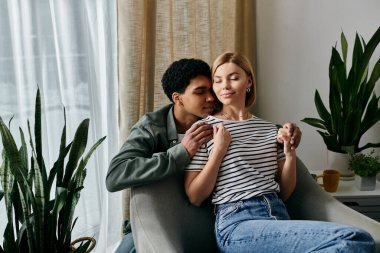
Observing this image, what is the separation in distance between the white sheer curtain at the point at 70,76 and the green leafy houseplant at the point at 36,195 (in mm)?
458

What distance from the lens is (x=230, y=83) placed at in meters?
1.52

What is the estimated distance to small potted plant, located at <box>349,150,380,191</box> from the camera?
2.00 m

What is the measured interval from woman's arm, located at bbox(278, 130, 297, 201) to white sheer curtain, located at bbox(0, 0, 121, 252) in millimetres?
872

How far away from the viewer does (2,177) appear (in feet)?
4.31

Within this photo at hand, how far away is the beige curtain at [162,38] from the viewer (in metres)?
1.91

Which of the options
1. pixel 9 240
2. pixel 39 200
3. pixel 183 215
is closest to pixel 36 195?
pixel 39 200

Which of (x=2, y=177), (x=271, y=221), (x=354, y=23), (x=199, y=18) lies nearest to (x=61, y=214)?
(x=2, y=177)

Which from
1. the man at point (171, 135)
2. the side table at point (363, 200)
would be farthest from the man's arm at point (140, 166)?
the side table at point (363, 200)

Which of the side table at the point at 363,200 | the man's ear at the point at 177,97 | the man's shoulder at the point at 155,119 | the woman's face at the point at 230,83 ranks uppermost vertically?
the woman's face at the point at 230,83

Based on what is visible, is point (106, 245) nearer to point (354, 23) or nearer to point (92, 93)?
point (92, 93)

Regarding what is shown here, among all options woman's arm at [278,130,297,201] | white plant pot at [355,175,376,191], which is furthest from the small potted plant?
woman's arm at [278,130,297,201]

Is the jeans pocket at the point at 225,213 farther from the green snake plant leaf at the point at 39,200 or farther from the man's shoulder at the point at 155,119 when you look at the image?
the green snake plant leaf at the point at 39,200

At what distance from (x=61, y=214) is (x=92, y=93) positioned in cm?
71

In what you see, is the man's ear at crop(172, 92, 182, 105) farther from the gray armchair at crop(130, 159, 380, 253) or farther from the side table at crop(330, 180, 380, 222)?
the side table at crop(330, 180, 380, 222)
